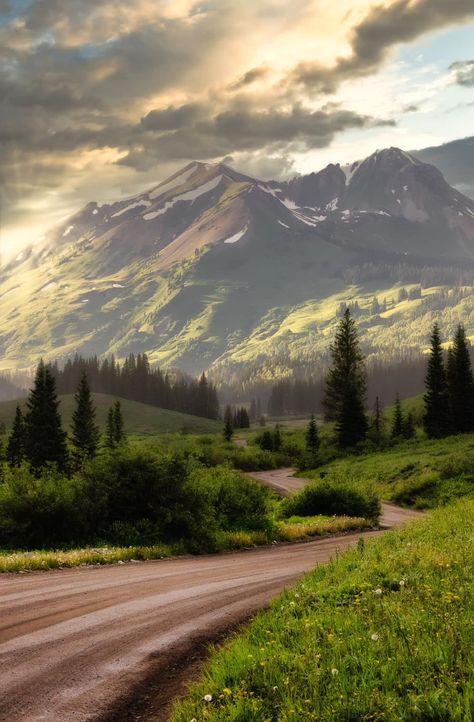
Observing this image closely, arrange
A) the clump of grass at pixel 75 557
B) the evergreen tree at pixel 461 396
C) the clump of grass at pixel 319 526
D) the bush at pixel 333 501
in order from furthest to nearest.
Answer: the evergreen tree at pixel 461 396 < the bush at pixel 333 501 < the clump of grass at pixel 319 526 < the clump of grass at pixel 75 557

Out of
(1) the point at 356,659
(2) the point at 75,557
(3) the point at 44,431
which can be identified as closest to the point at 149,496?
(2) the point at 75,557

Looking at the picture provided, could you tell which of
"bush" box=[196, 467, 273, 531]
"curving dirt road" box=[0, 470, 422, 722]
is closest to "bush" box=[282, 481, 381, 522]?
"bush" box=[196, 467, 273, 531]

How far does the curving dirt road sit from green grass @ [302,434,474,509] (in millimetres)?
28377

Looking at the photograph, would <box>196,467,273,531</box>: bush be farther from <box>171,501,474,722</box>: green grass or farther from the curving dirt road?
<box>171,501,474,722</box>: green grass

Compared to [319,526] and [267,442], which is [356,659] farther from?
[267,442]

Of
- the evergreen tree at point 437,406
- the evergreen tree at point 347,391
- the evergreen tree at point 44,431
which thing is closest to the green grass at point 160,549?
the evergreen tree at point 437,406

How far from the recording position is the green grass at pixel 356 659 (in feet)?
22.1

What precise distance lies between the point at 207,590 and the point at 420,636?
784cm

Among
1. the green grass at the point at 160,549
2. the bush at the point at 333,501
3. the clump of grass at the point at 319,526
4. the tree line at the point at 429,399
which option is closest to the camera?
the green grass at the point at 160,549

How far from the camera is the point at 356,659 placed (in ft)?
25.7

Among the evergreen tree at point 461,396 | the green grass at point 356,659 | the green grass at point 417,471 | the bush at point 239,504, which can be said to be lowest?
the green grass at point 417,471

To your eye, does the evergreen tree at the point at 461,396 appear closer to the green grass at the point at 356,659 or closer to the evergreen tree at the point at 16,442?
the evergreen tree at the point at 16,442

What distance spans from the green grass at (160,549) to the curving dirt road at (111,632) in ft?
2.79

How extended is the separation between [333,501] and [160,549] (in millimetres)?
20711
